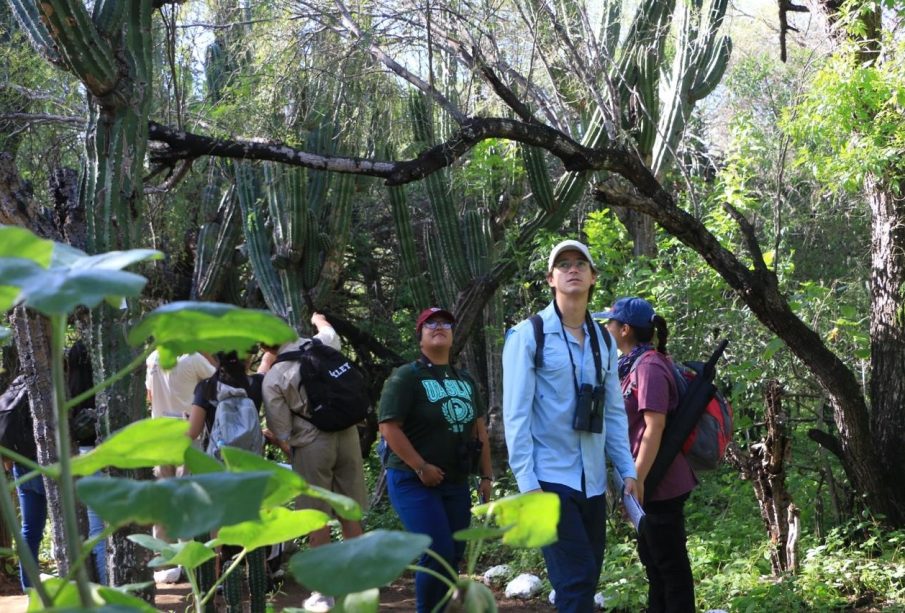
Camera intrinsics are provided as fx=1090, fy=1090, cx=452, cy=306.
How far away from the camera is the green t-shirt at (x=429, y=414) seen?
530cm

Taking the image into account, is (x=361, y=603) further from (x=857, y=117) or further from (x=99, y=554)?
(x=857, y=117)

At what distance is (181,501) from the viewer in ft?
3.02

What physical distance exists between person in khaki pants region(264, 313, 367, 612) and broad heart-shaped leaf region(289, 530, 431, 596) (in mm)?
5610

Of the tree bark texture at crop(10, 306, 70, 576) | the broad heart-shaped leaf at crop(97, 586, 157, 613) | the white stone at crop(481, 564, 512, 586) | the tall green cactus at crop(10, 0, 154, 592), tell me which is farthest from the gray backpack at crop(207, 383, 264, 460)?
the broad heart-shaped leaf at crop(97, 586, 157, 613)

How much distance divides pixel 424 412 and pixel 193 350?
430 centimetres

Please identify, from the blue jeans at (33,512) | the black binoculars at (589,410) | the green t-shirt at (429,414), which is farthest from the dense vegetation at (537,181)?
the black binoculars at (589,410)

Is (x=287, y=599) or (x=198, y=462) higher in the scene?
(x=198, y=462)

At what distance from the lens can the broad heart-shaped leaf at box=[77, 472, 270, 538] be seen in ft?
2.95

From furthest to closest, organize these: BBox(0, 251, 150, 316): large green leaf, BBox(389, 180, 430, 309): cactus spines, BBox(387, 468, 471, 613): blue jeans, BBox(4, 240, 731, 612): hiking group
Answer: BBox(389, 180, 430, 309): cactus spines < BBox(387, 468, 471, 613): blue jeans < BBox(4, 240, 731, 612): hiking group < BBox(0, 251, 150, 316): large green leaf

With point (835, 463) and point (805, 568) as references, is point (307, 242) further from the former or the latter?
point (805, 568)

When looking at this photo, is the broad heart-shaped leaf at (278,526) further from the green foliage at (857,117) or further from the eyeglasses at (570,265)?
the green foliage at (857,117)

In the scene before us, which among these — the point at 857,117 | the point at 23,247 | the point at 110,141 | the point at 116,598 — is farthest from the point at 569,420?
the point at 23,247

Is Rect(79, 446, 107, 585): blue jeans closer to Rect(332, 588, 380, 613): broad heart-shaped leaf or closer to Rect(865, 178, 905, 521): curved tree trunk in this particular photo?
Rect(332, 588, 380, 613): broad heart-shaped leaf

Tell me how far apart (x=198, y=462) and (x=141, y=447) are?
7 cm
